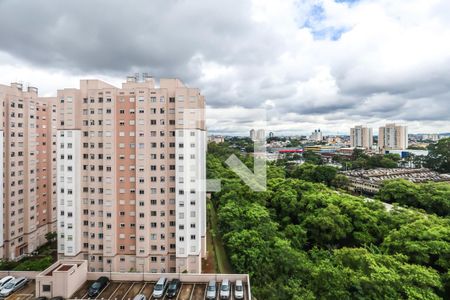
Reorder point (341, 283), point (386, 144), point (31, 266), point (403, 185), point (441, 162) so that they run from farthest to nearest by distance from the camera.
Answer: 1. point (386, 144)
2. point (441, 162)
3. point (403, 185)
4. point (31, 266)
5. point (341, 283)

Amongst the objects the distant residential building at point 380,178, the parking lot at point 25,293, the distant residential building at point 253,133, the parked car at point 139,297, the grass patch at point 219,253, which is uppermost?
the distant residential building at point 253,133

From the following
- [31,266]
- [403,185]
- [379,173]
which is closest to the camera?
[31,266]

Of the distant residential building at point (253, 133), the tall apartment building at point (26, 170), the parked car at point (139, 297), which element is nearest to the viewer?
the parked car at point (139, 297)

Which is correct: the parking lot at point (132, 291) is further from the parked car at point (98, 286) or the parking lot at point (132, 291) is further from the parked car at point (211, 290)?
the parked car at point (211, 290)

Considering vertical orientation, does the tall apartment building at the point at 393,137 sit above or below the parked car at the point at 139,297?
above

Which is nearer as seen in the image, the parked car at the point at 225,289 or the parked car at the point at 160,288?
the parked car at the point at 225,289

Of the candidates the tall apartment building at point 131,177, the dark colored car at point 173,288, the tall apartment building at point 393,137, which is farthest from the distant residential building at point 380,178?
the tall apartment building at point 393,137

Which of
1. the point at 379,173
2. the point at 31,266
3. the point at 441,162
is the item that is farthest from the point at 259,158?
the point at 441,162

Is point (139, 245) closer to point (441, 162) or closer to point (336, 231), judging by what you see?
point (336, 231)

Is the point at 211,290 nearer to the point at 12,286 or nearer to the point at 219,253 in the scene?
the point at 219,253
